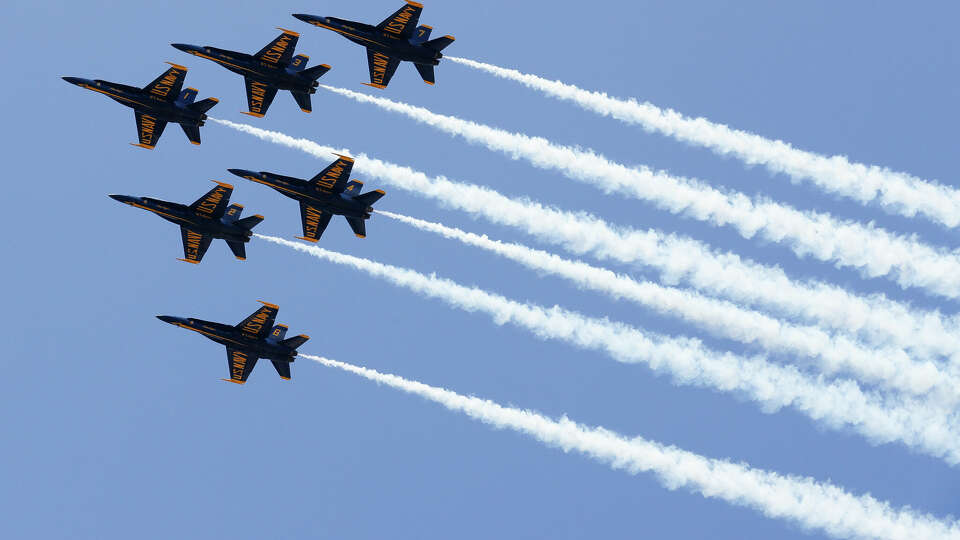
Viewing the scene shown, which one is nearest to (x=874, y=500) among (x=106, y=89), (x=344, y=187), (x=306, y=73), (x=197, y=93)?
(x=344, y=187)

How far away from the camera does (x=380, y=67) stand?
97.9 meters

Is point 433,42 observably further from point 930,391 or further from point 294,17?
point 930,391

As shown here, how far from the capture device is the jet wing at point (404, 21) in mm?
95875

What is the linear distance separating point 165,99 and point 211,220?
961 centimetres

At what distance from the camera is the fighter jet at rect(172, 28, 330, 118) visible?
97812mm

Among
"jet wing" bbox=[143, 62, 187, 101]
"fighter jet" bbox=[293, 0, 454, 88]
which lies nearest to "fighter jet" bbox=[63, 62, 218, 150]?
"jet wing" bbox=[143, 62, 187, 101]

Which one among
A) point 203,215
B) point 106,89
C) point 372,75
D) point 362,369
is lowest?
point 362,369

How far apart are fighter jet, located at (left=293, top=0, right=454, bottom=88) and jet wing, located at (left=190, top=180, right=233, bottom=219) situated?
12.9 metres

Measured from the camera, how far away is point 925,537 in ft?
271

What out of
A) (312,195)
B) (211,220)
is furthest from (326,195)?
(211,220)

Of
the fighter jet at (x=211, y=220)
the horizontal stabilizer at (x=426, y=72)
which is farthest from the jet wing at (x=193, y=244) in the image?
the horizontal stabilizer at (x=426, y=72)

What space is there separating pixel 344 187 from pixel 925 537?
44.8 m

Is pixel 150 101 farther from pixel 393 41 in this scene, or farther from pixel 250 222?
pixel 393 41

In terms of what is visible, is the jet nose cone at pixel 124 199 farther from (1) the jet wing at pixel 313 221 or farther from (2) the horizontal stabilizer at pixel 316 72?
(2) the horizontal stabilizer at pixel 316 72
